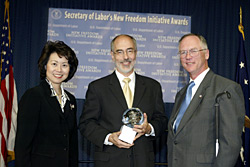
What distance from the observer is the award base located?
243cm

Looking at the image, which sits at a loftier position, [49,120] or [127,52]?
[127,52]

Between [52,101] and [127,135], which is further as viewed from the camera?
[52,101]

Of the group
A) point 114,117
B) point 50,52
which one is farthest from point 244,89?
point 50,52

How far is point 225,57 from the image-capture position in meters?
6.07

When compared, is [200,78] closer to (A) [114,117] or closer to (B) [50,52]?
(A) [114,117]

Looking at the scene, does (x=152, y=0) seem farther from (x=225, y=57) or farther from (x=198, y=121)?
(x=198, y=121)

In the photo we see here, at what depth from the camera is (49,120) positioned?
97.4 inches

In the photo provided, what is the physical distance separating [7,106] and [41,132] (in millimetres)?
2637

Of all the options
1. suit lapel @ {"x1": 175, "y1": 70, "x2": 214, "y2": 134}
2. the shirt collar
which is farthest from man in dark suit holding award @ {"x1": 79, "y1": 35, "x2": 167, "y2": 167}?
the shirt collar

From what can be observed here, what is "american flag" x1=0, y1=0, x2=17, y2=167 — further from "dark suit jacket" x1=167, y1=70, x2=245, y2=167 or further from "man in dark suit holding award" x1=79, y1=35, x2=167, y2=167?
"dark suit jacket" x1=167, y1=70, x2=245, y2=167

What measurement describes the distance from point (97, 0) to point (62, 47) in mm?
3443

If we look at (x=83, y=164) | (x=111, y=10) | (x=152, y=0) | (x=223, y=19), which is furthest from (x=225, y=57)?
(x=83, y=164)

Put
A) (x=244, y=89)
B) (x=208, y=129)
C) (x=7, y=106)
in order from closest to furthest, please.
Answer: (x=208, y=129) < (x=7, y=106) < (x=244, y=89)

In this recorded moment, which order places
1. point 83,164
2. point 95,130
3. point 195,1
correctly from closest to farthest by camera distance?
point 95,130, point 83,164, point 195,1
